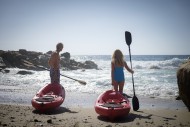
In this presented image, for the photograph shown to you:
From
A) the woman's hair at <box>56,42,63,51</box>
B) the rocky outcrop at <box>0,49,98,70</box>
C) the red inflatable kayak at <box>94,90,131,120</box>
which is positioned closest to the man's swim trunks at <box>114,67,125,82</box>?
the red inflatable kayak at <box>94,90,131,120</box>

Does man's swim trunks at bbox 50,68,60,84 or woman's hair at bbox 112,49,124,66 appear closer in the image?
woman's hair at bbox 112,49,124,66

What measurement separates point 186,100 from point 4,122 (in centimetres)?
457

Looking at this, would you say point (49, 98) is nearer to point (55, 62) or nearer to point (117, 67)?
point (55, 62)

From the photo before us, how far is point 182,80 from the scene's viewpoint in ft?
18.7

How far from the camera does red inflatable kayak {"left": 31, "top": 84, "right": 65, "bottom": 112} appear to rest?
5949 mm

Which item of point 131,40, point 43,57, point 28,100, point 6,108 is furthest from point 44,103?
point 43,57

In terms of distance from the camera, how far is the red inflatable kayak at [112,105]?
207 inches

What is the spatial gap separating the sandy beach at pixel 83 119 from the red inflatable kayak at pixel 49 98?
0.20 m

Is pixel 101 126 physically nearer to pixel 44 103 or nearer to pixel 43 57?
pixel 44 103

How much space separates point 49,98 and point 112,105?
6.43 ft

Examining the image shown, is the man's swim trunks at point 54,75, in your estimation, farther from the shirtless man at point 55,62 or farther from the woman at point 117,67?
the woman at point 117,67

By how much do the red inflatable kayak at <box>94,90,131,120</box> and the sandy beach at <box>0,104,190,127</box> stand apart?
0.19 m

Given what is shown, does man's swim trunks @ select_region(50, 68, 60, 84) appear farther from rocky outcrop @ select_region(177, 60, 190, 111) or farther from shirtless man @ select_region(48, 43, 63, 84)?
rocky outcrop @ select_region(177, 60, 190, 111)

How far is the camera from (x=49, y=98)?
250 inches
